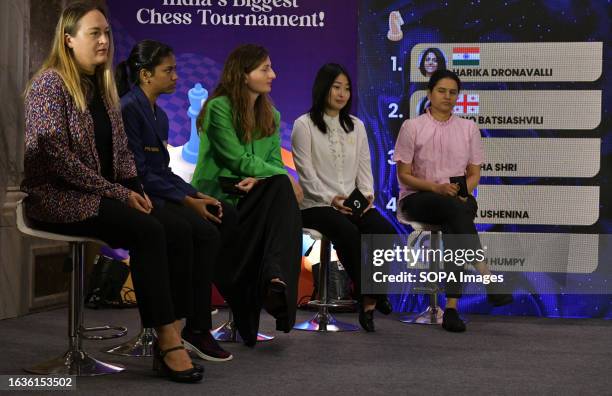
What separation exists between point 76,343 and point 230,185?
1100mm

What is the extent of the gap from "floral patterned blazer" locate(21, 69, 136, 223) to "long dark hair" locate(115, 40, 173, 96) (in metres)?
0.69

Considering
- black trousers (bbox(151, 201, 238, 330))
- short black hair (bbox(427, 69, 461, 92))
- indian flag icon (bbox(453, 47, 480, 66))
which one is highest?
indian flag icon (bbox(453, 47, 480, 66))

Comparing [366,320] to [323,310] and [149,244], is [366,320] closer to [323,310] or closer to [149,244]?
[323,310]

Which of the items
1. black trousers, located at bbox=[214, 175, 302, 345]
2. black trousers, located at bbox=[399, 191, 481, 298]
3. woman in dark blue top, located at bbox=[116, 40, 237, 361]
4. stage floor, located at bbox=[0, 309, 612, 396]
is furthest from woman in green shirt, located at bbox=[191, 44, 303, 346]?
black trousers, located at bbox=[399, 191, 481, 298]

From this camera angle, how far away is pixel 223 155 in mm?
4402

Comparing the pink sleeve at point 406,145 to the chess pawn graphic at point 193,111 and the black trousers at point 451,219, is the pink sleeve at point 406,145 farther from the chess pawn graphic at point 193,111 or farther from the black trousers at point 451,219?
the chess pawn graphic at point 193,111

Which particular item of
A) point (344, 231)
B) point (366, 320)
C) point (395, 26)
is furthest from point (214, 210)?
point (395, 26)

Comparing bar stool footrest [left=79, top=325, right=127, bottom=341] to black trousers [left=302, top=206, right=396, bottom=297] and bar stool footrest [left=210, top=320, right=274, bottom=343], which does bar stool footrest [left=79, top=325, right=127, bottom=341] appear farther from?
black trousers [left=302, top=206, right=396, bottom=297]

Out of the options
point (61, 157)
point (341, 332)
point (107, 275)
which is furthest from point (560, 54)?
point (61, 157)

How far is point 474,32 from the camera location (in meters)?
5.74

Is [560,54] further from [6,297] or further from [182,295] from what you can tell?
[6,297]

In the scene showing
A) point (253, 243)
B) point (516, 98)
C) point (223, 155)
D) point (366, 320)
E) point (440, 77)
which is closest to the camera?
point (253, 243)

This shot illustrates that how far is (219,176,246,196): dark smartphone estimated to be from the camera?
429cm

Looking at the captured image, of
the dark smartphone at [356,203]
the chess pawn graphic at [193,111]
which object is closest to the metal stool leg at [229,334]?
the dark smartphone at [356,203]
